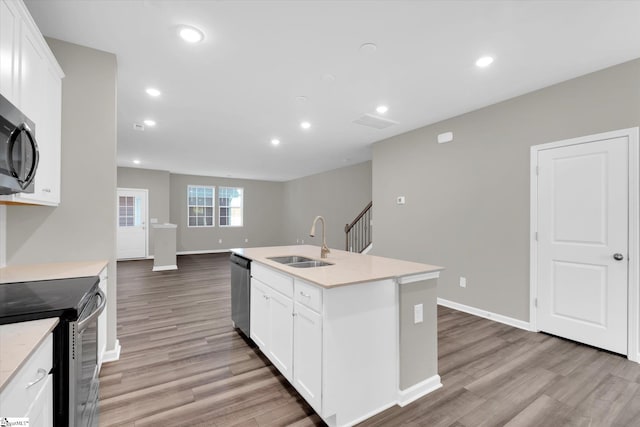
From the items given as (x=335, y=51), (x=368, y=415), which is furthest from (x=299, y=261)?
(x=335, y=51)

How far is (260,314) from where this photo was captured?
261 centimetres

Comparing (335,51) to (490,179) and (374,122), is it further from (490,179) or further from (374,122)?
(490,179)

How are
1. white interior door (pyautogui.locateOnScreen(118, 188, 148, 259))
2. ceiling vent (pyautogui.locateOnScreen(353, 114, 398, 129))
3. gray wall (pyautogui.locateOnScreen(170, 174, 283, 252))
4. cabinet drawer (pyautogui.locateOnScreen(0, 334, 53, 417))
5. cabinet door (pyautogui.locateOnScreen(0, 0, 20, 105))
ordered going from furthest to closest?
gray wall (pyautogui.locateOnScreen(170, 174, 283, 252)) → white interior door (pyautogui.locateOnScreen(118, 188, 148, 259)) → ceiling vent (pyautogui.locateOnScreen(353, 114, 398, 129)) → cabinet door (pyautogui.locateOnScreen(0, 0, 20, 105)) → cabinet drawer (pyautogui.locateOnScreen(0, 334, 53, 417))

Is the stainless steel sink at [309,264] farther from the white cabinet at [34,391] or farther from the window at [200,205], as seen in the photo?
the window at [200,205]

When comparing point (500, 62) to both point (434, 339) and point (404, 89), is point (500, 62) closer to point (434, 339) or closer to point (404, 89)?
point (404, 89)

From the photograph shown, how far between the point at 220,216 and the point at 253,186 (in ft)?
5.53

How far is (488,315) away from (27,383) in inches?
165

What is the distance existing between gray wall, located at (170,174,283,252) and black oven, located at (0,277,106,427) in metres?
8.28

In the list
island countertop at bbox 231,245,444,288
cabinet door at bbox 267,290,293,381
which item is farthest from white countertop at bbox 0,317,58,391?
cabinet door at bbox 267,290,293,381

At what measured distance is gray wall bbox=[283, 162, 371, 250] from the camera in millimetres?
7426

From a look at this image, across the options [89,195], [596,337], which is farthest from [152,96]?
[596,337]

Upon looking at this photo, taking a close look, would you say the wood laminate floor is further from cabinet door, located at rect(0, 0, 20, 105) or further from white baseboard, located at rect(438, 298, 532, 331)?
cabinet door, located at rect(0, 0, 20, 105)

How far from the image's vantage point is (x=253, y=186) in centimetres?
1067

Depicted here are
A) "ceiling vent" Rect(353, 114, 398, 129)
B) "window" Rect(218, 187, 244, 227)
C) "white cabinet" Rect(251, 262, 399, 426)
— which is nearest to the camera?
"white cabinet" Rect(251, 262, 399, 426)
